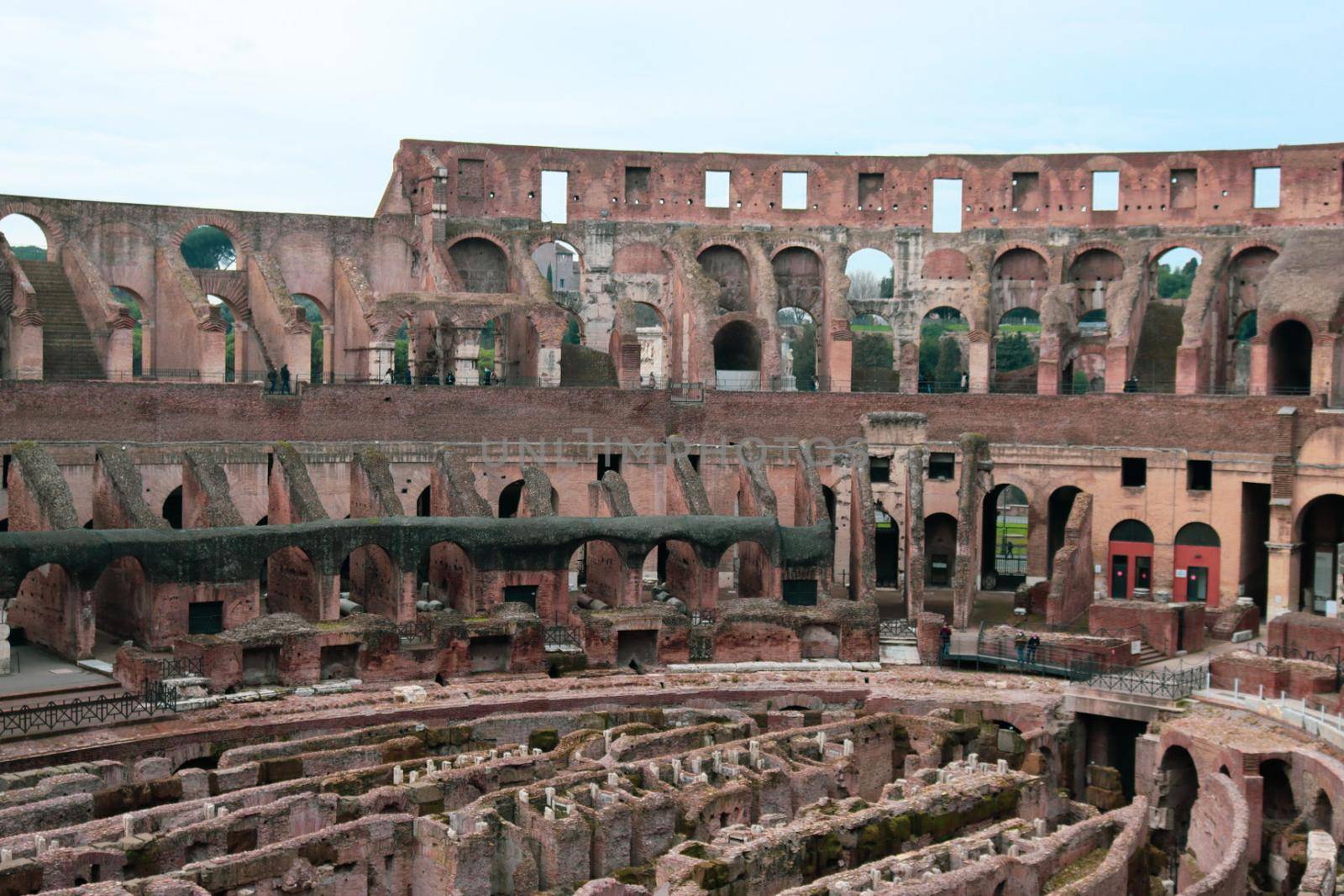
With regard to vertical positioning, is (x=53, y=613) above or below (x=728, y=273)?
below

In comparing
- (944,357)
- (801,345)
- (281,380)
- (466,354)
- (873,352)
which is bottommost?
(281,380)

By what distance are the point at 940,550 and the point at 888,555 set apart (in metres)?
1.53

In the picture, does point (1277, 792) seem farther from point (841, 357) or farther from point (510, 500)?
point (510, 500)

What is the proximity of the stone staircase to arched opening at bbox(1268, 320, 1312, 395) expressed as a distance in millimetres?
30417

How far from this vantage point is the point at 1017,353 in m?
70.7

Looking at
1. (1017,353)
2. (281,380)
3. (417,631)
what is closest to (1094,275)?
(1017,353)

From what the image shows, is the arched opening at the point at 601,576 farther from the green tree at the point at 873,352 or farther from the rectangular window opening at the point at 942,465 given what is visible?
the green tree at the point at 873,352

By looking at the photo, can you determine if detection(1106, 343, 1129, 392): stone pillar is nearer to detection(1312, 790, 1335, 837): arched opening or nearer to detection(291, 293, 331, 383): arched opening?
detection(1312, 790, 1335, 837): arched opening

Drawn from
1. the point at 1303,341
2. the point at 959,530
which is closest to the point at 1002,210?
the point at 1303,341

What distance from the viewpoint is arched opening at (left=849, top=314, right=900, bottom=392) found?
48.7 meters

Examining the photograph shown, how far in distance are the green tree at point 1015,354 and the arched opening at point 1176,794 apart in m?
39.5

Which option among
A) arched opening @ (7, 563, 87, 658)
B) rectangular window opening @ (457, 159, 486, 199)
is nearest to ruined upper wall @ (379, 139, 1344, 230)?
rectangular window opening @ (457, 159, 486, 199)

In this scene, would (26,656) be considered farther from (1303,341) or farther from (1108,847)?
(1303,341)

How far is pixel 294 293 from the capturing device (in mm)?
47094
